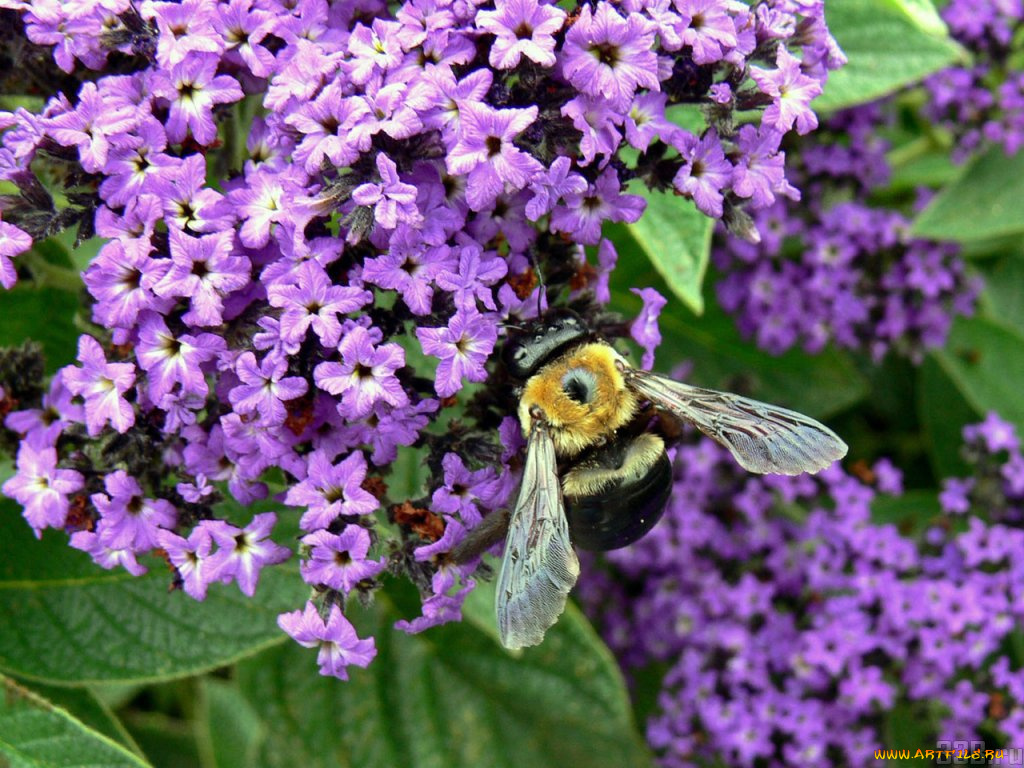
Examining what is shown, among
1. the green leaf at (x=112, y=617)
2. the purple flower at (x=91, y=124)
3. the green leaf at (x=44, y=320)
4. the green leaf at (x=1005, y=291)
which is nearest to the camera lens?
the purple flower at (x=91, y=124)

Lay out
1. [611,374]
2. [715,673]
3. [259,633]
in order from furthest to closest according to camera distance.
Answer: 1. [715,673]
2. [259,633]
3. [611,374]

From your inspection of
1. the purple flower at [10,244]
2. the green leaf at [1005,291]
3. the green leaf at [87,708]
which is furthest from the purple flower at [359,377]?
the green leaf at [1005,291]

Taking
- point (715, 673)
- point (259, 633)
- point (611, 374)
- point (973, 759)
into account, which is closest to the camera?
point (611, 374)

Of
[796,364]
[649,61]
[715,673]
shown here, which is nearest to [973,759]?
[715,673]

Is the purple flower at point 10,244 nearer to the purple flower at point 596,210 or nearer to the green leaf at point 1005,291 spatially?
the purple flower at point 596,210

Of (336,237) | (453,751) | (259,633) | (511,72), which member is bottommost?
(453,751)

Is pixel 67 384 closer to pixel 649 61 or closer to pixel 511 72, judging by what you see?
pixel 511 72
